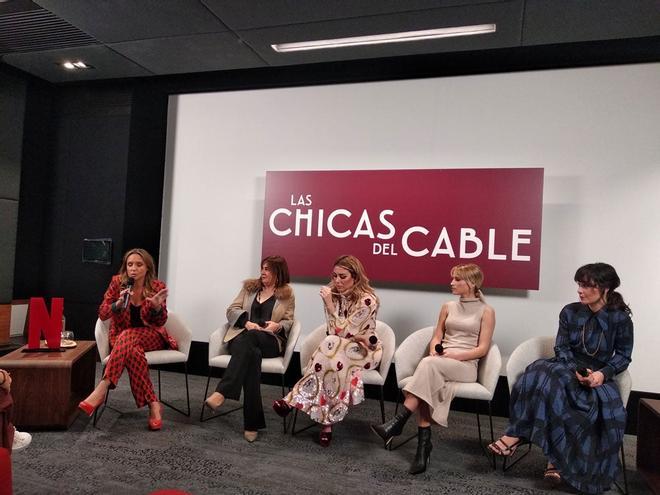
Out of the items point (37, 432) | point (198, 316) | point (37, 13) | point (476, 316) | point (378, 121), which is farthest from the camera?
point (198, 316)

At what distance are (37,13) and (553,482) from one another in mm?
5207

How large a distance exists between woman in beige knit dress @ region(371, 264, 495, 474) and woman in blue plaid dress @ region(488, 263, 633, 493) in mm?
369

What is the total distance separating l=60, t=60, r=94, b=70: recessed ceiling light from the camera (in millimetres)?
5199

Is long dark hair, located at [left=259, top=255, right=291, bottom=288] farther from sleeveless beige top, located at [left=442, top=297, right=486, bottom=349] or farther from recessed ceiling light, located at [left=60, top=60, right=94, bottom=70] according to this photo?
recessed ceiling light, located at [left=60, top=60, right=94, bottom=70]

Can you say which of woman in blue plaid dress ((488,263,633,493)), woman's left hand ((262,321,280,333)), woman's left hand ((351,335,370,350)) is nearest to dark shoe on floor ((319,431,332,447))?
woman's left hand ((351,335,370,350))

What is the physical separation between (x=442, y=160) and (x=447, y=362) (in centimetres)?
209

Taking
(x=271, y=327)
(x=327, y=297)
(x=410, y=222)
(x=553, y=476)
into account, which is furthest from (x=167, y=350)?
(x=553, y=476)

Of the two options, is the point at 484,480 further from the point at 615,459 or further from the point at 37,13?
the point at 37,13

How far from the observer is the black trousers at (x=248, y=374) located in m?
3.56

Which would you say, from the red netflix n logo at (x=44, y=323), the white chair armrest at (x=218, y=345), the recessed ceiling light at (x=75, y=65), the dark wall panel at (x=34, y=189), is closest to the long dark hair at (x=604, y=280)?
the white chair armrest at (x=218, y=345)

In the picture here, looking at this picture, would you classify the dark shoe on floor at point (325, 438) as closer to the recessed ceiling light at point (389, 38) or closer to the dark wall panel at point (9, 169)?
the recessed ceiling light at point (389, 38)

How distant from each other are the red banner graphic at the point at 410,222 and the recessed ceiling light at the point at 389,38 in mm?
1147

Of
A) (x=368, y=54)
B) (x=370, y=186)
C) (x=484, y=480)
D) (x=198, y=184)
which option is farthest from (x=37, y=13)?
(x=484, y=480)

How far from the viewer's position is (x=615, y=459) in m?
2.92
